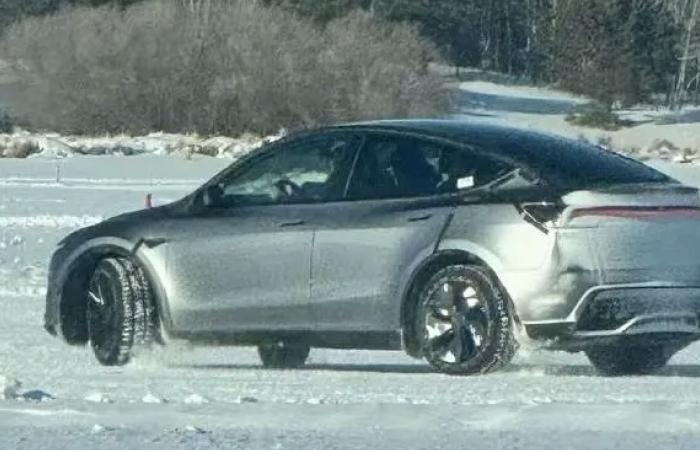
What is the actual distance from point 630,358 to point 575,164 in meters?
1.18

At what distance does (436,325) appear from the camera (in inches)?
415

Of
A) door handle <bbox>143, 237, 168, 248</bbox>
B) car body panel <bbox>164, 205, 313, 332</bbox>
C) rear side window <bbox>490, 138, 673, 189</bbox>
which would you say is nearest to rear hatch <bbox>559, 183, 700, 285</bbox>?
rear side window <bbox>490, 138, 673, 189</bbox>

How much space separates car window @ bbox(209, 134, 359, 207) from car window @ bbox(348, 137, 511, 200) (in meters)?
0.12

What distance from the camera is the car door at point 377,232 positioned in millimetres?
10695

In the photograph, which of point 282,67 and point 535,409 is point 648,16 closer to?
point 282,67

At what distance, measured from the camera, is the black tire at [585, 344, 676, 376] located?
11.2 meters

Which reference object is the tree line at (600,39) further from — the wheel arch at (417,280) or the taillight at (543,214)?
the taillight at (543,214)

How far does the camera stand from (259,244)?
11.2 meters

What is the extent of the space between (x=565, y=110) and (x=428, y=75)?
26.1m

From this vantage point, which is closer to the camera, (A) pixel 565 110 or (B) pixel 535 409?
(B) pixel 535 409

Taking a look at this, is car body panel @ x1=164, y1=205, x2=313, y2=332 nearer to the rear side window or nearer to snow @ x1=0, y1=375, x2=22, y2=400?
the rear side window

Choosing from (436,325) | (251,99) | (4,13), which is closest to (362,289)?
(436,325)

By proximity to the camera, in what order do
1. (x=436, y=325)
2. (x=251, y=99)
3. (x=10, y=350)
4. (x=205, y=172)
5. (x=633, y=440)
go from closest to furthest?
(x=633, y=440) < (x=436, y=325) < (x=10, y=350) < (x=205, y=172) < (x=251, y=99)

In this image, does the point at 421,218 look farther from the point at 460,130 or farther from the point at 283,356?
the point at 283,356
